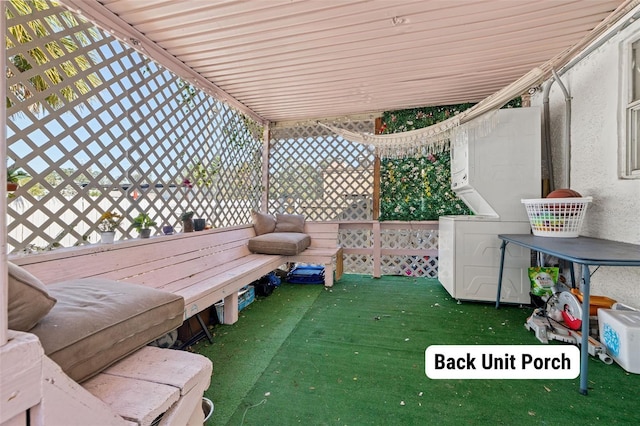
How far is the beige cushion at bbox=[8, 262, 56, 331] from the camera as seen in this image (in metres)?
0.69

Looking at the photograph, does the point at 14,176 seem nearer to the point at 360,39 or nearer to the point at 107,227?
the point at 107,227

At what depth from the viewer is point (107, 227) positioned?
1.73m

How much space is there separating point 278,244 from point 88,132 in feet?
5.67

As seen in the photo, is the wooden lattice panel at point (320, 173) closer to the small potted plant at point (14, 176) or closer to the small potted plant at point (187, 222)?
the small potted plant at point (187, 222)

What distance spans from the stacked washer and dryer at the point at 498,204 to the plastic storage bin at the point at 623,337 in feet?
2.55

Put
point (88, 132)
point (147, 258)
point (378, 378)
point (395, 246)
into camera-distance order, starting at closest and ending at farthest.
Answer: point (378, 378) < point (88, 132) < point (147, 258) < point (395, 246)

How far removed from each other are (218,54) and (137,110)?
0.74 m

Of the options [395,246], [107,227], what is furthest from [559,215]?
[107,227]

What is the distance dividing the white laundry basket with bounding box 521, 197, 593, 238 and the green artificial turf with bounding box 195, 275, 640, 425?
0.72m

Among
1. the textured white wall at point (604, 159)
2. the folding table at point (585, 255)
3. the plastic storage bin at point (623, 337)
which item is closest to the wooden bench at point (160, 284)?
the folding table at point (585, 255)

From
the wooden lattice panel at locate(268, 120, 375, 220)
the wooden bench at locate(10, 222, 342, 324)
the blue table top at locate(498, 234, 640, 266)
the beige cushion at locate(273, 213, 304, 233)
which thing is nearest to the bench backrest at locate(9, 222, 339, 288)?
the wooden bench at locate(10, 222, 342, 324)

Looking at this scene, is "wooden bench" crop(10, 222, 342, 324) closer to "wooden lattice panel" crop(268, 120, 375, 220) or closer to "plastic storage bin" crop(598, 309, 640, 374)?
"wooden lattice panel" crop(268, 120, 375, 220)

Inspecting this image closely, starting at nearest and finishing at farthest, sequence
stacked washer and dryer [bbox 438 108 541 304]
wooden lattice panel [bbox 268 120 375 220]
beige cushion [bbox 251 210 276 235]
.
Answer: stacked washer and dryer [bbox 438 108 541 304] → beige cushion [bbox 251 210 276 235] → wooden lattice panel [bbox 268 120 375 220]

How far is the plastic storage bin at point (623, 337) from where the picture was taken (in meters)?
1.41
